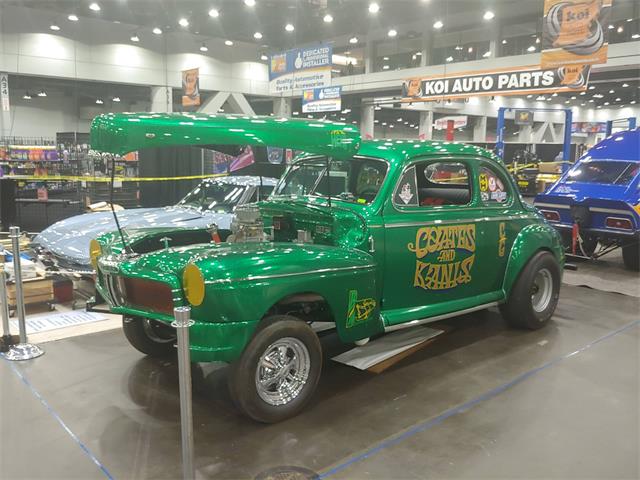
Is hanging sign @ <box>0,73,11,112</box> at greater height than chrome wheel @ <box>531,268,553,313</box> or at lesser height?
greater

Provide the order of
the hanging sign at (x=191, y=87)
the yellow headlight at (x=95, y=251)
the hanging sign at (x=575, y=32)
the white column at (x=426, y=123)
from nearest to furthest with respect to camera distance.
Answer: the yellow headlight at (x=95, y=251)
the hanging sign at (x=575, y=32)
the hanging sign at (x=191, y=87)
the white column at (x=426, y=123)

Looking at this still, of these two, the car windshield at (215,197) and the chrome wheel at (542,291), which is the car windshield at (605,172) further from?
the car windshield at (215,197)

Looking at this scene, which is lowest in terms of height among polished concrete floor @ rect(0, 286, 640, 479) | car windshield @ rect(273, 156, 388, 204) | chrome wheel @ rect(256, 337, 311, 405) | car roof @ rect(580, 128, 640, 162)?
polished concrete floor @ rect(0, 286, 640, 479)

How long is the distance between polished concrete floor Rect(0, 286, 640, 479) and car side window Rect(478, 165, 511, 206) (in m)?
1.43

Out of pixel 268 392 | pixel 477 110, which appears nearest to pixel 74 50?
pixel 268 392

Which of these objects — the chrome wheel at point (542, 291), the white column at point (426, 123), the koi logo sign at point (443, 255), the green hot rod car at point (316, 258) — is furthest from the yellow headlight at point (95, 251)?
the white column at point (426, 123)

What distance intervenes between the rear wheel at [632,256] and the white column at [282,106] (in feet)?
54.6

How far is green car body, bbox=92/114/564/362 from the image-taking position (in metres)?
3.36

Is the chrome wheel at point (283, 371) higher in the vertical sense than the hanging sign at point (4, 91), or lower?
lower

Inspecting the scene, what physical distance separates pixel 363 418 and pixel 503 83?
37.1 ft

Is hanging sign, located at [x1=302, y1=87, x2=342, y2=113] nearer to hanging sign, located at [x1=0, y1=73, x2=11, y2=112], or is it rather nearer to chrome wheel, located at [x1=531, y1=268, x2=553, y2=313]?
hanging sign, located at [x1=0, y1=73, x2=11, y2=112]

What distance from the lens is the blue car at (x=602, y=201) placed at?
8148 millimetres

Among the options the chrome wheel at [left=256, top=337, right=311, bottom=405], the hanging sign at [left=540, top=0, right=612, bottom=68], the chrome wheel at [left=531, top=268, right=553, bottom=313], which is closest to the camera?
the chrome wheel at [left=256, top=337, right=311, bottom=405]

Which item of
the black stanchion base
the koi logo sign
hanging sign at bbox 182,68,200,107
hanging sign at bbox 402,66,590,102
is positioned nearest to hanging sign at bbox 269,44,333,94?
hanging sign at bbox 402,66,590,102
